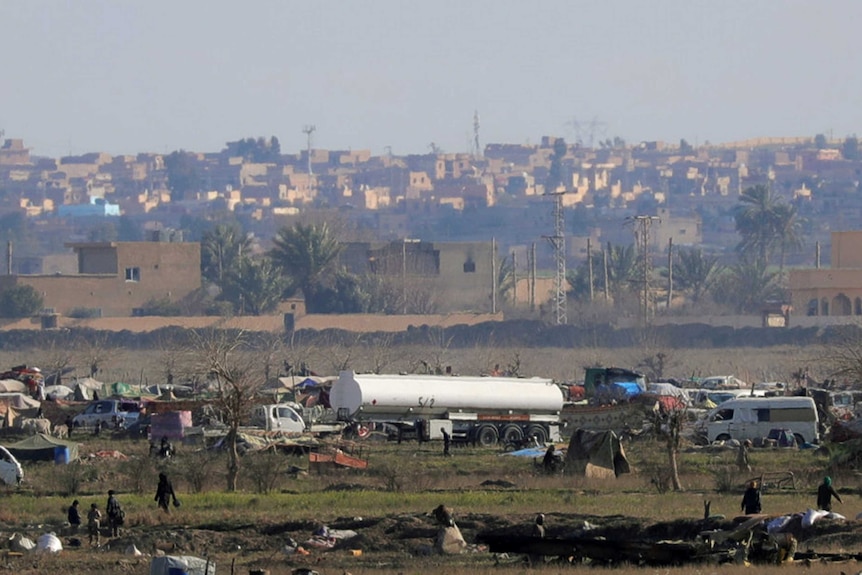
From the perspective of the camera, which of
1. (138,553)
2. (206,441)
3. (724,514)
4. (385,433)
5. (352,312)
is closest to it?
(138,553)

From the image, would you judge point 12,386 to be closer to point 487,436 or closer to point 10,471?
point 487,436

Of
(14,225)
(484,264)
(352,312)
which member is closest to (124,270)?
Result: (352,312)

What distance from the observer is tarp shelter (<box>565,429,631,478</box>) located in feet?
107

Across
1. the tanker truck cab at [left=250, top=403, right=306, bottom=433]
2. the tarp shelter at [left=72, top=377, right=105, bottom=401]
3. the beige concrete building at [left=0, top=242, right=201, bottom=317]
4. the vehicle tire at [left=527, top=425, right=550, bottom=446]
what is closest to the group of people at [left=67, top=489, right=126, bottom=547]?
the tanker truck cab at [left=250, top=403, right=306, bottom=433]

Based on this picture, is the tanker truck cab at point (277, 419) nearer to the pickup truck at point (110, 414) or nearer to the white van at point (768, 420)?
the pickup truck at point (110, 414)

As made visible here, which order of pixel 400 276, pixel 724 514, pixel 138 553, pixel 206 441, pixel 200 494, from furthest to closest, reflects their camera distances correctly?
pixel 400 276 < pixel 206 441 < pixel 200 494 < pixel 724 514 < pixel 138 553

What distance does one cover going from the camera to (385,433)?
140 ft

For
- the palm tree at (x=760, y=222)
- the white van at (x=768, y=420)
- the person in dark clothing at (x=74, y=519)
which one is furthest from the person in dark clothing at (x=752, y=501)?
the palm tree at (x=760, y=222)

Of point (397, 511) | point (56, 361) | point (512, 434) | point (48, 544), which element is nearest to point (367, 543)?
point (397, 511)

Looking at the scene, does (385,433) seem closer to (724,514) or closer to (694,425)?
(694,425)

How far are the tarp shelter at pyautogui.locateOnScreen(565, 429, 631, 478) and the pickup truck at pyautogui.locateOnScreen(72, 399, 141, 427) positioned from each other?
13.2 m

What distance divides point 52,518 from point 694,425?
1879 centimetres

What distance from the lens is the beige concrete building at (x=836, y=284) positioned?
8419 cm

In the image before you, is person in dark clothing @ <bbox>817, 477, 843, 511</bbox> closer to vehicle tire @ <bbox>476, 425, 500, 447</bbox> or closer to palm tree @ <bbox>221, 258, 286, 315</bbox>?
vehicle tire @ <bbox>476, 425, 500, 447</bbox>
